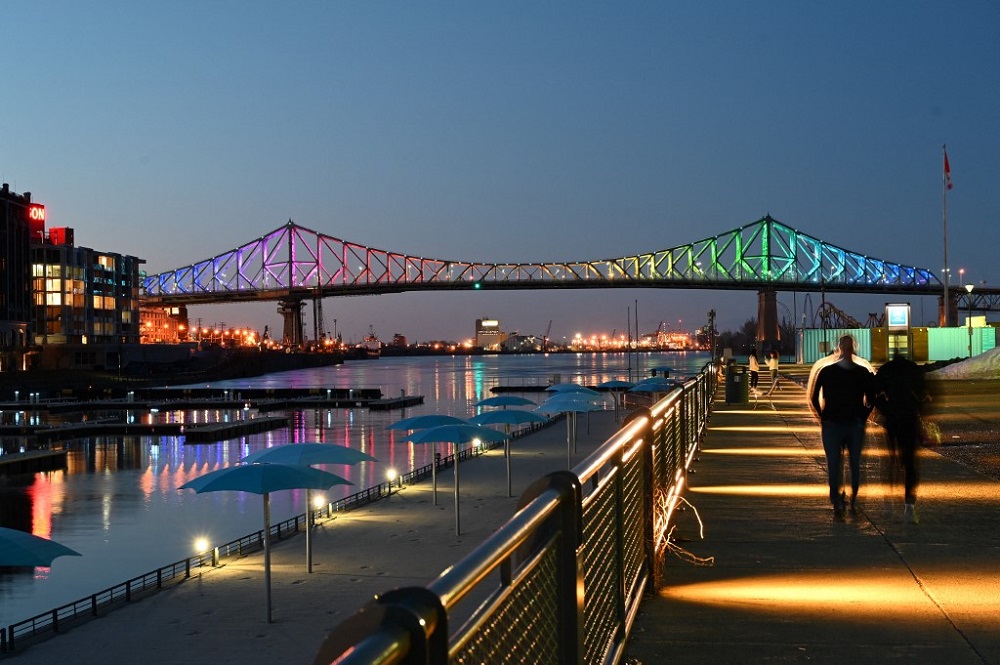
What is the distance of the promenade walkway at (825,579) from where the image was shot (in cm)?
615

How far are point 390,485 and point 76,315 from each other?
390ft

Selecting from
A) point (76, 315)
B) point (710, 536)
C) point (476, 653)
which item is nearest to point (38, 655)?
point (710, 536)

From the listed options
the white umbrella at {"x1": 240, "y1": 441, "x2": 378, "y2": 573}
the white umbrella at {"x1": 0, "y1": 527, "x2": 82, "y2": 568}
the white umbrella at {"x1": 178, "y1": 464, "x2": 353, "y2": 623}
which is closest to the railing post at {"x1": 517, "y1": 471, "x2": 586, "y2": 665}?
the white umbrella at {"x1": 0, "y1": 527, "x2": 82, "y2": 568}

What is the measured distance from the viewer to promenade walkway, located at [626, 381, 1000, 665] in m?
6.15

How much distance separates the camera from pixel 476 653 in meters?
2.74

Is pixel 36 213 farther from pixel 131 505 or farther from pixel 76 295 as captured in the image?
pixel 131 505

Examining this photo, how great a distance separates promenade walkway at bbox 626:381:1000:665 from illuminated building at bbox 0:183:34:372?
121115 millimetres

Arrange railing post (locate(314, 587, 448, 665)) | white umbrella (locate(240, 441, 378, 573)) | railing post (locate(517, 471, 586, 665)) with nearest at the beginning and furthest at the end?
railing post (locate(314, 587, 448, 665))
railing post (locate(517, 471, 586, 665))
white umbrella (locate(240, 441, 378, 573))

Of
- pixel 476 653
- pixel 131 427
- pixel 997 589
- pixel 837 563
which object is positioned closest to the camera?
pixel 476 653

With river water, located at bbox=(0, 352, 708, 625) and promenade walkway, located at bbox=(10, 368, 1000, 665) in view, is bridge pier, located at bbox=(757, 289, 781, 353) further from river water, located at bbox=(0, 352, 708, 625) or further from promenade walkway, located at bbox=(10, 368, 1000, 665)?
promenade walkway, located at bbox=(10, 368, 1000, 665)

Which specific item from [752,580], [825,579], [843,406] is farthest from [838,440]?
[752,580]

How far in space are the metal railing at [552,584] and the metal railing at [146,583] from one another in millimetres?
14614

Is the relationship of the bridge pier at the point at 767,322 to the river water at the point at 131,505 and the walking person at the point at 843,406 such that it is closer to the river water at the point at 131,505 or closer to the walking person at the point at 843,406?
the river water at the point at 131,505

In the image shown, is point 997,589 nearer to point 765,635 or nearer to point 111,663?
point 765,635
